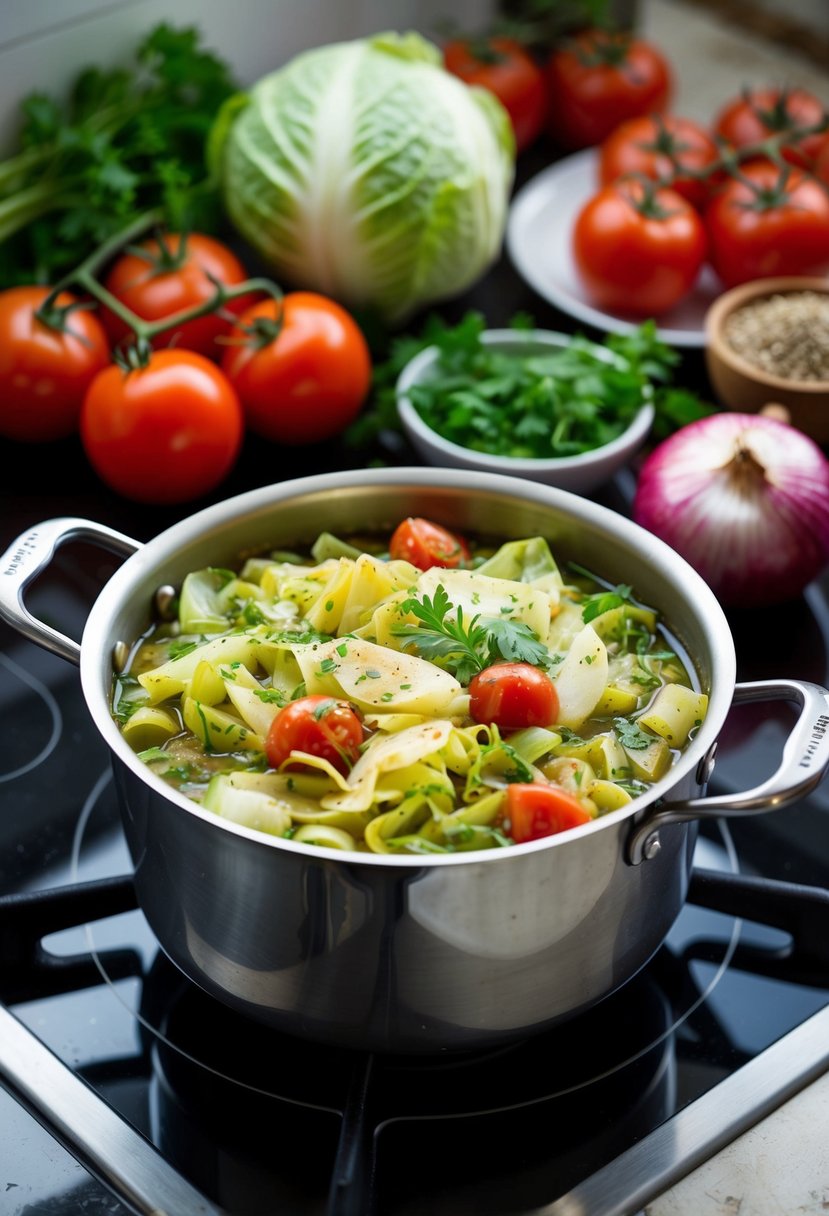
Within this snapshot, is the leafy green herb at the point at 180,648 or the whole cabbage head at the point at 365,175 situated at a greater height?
the whole cabbage head at the point at 365,175

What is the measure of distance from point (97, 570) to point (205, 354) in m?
0.35

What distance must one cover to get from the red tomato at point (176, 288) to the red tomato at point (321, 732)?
0.76m

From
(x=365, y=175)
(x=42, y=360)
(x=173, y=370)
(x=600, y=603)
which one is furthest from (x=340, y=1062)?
(x=365, y=175)

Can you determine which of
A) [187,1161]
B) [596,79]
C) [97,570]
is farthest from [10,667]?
[596,79]

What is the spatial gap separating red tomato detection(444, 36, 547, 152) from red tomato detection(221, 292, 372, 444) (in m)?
0.72

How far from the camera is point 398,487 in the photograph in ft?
3.92

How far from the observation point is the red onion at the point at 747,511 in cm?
133

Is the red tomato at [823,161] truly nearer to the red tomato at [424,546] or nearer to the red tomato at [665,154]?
the red tomato at [665,154]

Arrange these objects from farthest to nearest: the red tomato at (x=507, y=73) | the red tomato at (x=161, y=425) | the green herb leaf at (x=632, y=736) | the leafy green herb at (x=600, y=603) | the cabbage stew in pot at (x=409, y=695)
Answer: the red tomato at (x=507, y=73) < the red tomato at (x=161, y=425) < the leafy green herb at (x=600, y=603) < the green herb leaf at (x=632, y=736) < the cabbage stew in pot at (x=409, y=695)

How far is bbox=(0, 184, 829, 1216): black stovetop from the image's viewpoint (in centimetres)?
89

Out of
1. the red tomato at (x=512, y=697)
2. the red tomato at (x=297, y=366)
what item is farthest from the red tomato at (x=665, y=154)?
the red tomato at (x=512, y=697)

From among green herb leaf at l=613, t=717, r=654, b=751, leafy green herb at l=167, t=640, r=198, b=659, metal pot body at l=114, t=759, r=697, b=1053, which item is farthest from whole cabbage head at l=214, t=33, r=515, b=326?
metal pot body at l=114, t=759, r=697, b=1053

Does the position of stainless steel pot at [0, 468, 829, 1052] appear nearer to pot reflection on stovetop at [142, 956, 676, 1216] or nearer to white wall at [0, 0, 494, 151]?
pot reflection on stovetop at [142, 956, 676, 1216]

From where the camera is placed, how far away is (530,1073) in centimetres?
97
